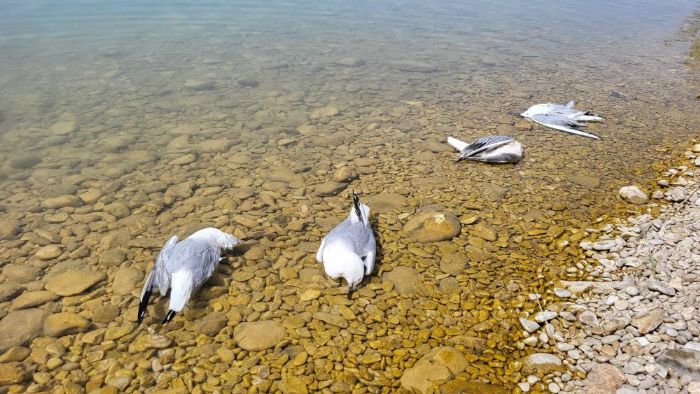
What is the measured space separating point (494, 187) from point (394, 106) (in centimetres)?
345

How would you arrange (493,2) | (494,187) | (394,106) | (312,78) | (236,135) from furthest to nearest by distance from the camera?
(493,2) → (312,78) → (394,106) → (236,135) → (494,187)

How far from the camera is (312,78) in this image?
1043 cm

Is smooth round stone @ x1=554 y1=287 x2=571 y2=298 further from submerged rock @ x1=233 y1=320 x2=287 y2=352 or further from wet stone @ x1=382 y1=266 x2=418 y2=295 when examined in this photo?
submerged rock @ x1=233 y1=320 x2=287 y2=352

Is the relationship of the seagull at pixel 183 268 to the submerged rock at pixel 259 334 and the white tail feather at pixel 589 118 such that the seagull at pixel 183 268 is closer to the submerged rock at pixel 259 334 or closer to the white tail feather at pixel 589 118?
the submerged rock at pixel 259 334

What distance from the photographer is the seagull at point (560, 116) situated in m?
8.09

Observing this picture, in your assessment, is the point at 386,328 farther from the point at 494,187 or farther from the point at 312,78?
the point at 312,78

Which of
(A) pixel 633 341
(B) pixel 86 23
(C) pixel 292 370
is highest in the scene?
(B) pixel 86 23

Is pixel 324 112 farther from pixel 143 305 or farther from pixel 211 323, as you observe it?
pixel 143 305

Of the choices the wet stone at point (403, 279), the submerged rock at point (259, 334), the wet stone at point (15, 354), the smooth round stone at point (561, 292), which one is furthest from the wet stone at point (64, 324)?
the smooth round stone at point (561, 292)

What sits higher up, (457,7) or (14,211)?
(457,7)

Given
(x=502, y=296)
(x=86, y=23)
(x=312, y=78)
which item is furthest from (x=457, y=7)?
(x=502, y=296)

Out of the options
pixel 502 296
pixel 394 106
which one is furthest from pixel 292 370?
pixel 394 106

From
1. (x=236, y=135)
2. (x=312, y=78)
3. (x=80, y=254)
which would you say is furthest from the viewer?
→ (x=312, y=78)

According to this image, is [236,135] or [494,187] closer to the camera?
[494,187]
